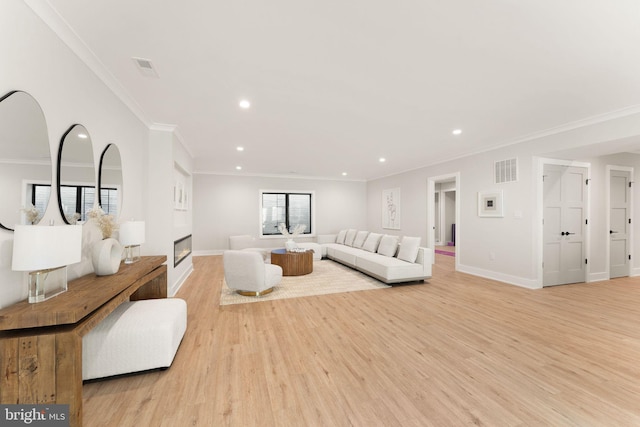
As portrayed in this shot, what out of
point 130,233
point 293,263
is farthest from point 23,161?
point 293,263

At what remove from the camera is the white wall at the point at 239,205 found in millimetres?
7938

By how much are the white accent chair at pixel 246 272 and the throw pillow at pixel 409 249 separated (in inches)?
102

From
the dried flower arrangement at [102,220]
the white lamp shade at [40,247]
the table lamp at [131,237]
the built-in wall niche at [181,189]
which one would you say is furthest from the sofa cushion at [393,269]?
the white lamp shade at [40,247]

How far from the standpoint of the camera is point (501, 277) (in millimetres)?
5004

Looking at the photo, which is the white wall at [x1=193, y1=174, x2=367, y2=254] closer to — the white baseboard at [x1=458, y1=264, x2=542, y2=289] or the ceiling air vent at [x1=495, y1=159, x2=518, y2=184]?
the white baseboard at [x1=458, y1=264, x2=542, y2=289]

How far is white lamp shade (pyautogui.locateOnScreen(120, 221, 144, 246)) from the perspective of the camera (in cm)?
272

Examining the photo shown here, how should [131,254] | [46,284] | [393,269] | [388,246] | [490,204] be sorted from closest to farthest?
[46,284] < [131,254] < [393,269] < [490,204] < [388,246]

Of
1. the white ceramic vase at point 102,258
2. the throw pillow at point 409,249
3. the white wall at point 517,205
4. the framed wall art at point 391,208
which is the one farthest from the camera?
the framed wall art at point 391,208

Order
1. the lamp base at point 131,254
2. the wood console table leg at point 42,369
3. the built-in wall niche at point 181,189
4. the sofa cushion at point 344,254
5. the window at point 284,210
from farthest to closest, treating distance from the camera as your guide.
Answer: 1. the window at point 284,210
2. the sofa cushion at point 344,254
3. the built-in wall niche at point 181,189
4. the lamp base at point 131,254
5. the wood console table leg at point 42,369

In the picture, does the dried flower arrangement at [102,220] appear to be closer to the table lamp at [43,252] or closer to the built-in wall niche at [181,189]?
the table lamp at [43,252]

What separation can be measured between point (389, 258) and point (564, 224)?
10.6 ft

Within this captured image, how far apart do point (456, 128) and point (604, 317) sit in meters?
3.11

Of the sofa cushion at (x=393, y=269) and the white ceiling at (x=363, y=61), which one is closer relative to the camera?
the white ceiling at (x=363, y=61)

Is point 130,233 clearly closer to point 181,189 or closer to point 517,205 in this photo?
point 181,189
